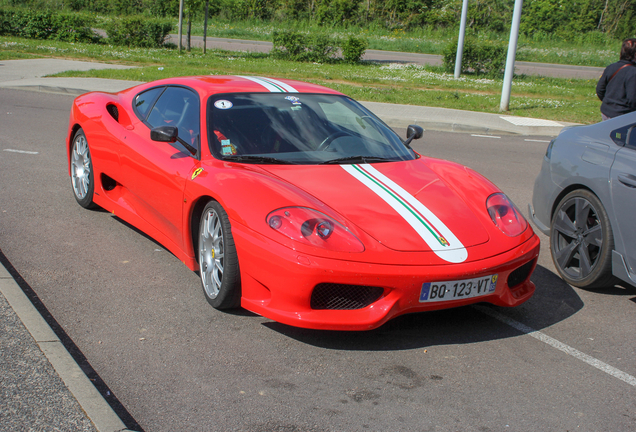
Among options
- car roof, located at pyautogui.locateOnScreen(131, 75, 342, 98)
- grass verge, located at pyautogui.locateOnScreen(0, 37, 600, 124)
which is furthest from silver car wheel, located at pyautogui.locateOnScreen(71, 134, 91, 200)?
grass verge, located at pyautogui.locateOnScreen(0, 37, 600, 124)

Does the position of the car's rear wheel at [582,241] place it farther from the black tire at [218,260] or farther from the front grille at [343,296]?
the black tire at [218,260]

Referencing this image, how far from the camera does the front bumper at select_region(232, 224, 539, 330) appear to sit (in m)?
3.21

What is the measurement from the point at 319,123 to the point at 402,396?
2.24 m

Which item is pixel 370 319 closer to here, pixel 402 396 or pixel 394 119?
pixel 402 396

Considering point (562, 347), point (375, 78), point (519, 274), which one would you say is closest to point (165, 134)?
point (519, 274)

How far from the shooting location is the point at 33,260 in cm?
458

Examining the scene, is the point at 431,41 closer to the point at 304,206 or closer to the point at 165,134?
the point at 165,134

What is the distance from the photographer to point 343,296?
332 centimetres

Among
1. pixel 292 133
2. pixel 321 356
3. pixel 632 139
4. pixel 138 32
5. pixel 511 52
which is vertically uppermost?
pixel 511 52

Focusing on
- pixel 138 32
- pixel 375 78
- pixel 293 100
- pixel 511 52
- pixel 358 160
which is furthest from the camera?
pixel 138 32

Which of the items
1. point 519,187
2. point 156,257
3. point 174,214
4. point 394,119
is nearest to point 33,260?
point 156,257

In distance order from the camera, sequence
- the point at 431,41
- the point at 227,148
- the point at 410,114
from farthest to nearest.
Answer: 1. the point at 431,41
2. the point at 410,114
3. the point at 227,148

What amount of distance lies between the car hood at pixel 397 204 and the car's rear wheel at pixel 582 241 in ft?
3.41

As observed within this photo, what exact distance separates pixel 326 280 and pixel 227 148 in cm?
141
